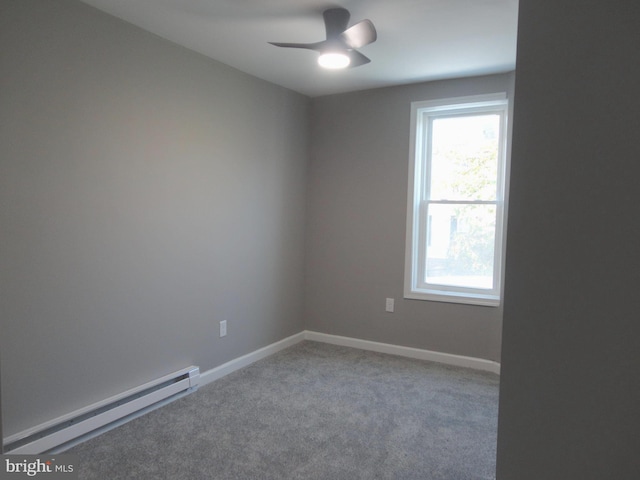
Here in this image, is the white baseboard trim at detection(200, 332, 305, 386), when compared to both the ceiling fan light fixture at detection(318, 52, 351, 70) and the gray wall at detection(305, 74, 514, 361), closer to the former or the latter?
the gray wall at detection(305, 74, 514, 361)

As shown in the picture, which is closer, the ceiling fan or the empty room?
the empty room

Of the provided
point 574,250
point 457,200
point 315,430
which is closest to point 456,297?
point 457,200

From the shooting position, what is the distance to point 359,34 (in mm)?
2299

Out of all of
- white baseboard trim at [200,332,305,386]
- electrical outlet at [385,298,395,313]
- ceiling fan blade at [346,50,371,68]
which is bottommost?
white baseboard trim at [200,332,305,386]

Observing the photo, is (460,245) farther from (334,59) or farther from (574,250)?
(574,250)

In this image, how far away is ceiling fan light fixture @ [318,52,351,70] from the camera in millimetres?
2527

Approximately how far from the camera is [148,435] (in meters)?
2.38

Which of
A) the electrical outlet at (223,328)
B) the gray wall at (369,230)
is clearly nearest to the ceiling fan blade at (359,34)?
the gray wall at (369,230)

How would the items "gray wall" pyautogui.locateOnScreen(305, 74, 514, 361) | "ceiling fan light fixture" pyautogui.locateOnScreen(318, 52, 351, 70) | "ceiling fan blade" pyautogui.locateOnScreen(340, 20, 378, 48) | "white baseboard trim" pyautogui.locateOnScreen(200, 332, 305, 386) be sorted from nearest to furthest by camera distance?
"ceiling fan blade" pyautogui.locateOnScreen(340, 20, 378, 48) < "ceiling fan light fixture" pyautogui.locateOnScreen(318, 52, 351, 70) < "white baseboard trim" pyautogui.locateOnScreen(200, 332, 305, 386) < "gray wall" pyautogui.locateOnScreen(305, 74, 514, 361)

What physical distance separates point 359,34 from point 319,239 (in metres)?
2.27

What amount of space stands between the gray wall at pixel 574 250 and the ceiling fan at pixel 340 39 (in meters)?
1.22

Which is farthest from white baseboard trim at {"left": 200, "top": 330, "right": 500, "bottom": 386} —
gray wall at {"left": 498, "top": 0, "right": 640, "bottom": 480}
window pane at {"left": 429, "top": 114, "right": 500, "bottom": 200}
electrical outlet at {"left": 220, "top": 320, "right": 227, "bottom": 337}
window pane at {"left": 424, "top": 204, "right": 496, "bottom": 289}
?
gray wall at {"left": 498, "top": 0, "right": 640, "bottom": 480}

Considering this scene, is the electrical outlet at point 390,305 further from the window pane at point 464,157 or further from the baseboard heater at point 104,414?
the baseboard heater at point 104,414

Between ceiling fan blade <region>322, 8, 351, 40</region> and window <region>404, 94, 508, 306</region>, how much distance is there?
150 cm
